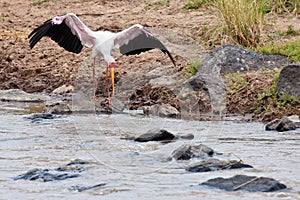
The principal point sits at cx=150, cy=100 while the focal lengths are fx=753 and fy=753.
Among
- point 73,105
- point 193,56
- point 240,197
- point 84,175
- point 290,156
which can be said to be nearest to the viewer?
point 240,197

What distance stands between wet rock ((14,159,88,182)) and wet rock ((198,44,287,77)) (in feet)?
12.6

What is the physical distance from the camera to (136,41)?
8688 millimetres

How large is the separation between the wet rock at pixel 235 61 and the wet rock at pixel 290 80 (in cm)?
108

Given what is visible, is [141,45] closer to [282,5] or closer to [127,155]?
[127,155]

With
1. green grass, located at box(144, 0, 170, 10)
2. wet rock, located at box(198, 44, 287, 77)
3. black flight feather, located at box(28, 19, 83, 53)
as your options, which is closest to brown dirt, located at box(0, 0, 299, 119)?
green grass, located at box(144, 0, 170, 10)

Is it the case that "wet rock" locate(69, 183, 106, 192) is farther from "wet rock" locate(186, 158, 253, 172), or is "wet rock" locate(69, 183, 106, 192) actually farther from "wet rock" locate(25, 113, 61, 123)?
"wet rock" locate(25, 113, 61, 123)

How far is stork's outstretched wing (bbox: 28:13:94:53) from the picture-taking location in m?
8.11

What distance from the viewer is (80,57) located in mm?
11508

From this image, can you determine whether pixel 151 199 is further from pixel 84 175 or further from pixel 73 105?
pixel 73 105

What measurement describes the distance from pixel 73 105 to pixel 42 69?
230cm

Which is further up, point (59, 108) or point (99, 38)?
point (99, 38)

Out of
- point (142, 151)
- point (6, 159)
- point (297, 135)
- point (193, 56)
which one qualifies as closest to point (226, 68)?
point (193, 56)

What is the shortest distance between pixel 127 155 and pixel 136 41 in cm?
256

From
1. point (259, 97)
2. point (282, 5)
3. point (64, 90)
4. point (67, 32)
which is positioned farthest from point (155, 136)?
point (282, 5)
